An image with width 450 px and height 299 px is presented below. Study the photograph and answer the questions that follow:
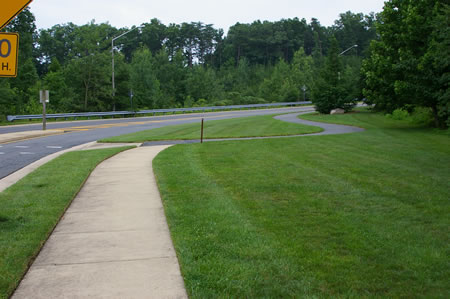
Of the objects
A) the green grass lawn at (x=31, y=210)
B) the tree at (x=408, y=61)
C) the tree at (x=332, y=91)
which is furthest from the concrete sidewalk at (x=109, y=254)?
the tree at (x=332, y=91)

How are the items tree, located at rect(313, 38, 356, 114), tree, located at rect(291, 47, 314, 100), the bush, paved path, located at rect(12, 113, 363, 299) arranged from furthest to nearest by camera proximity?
tree, located at rect(291, 47, 314, 100) → tree, located at rect(313, 38, 356, 114) → the bush → paved path, located at rect(12, 113, 363, 299)

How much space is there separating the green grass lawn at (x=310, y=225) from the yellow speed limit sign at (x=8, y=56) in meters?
3.05

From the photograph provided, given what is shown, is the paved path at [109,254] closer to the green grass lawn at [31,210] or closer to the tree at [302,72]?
the green grass lawn at [31,210]

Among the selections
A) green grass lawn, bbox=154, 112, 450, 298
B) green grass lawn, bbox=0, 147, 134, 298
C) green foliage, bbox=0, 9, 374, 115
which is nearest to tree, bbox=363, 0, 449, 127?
green grass lawn, bbox=154, 112, 450, 298

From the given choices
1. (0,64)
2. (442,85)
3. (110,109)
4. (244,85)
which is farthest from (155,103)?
(0,64)

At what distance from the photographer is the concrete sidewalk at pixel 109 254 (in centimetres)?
433

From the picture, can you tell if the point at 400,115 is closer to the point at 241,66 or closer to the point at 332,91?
the point at 332,91

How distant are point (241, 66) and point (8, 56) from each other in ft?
284

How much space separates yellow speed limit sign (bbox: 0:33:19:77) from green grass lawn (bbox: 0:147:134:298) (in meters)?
2.15

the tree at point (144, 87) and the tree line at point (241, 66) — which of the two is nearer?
the tree line at point (241, 66)

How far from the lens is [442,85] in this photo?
71.9 ft

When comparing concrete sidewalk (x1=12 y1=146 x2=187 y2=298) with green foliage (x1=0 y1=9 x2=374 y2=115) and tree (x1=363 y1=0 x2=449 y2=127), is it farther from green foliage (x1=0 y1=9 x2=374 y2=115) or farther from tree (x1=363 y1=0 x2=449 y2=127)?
green foliage (x1=0 y1=9 x2=374 y2=115)

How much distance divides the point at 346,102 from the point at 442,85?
1899cm

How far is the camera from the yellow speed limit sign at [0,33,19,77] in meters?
6.21
